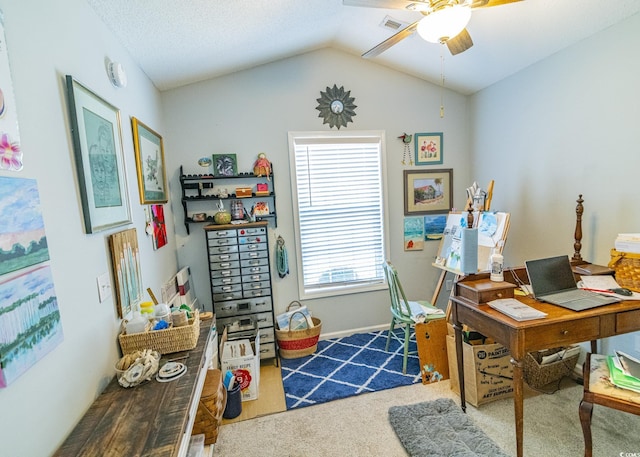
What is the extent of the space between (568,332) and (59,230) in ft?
7.69

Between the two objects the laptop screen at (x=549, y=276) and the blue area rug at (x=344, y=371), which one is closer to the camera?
the laptop screen at (x=549, y=276)

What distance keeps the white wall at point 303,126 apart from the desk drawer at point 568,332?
1794 millimetres

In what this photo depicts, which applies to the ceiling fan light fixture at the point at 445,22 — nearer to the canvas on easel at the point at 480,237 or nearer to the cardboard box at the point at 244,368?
the canvas on easel at the point at 480,237

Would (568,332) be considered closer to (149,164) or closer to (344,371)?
(344,371)

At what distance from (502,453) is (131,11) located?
3.07 meters

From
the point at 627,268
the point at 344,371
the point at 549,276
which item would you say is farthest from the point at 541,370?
the point at 344,371

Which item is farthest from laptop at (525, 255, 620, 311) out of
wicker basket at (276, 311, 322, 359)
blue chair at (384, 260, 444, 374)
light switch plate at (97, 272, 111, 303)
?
light switch plate at (97, 272, 111, 303)

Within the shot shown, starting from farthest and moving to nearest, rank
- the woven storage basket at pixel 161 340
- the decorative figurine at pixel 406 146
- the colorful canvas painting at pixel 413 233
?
the colorful canvas painting at pixel 413 233
the decorative figurine at pixel 406 146
the woven storage basket at pixel 161 340

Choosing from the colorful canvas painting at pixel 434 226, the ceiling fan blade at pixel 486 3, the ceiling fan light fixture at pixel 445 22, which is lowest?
the colorful canvas painting at pixel 434 226

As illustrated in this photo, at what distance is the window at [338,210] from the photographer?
3008mm

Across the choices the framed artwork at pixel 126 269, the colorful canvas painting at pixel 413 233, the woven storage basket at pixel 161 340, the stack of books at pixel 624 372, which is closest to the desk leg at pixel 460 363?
the stack of books at pixel 624 372

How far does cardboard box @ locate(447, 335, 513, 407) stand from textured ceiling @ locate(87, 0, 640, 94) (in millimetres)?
2175

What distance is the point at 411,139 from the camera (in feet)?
10.4

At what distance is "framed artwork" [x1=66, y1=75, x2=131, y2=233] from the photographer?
1.22 m
